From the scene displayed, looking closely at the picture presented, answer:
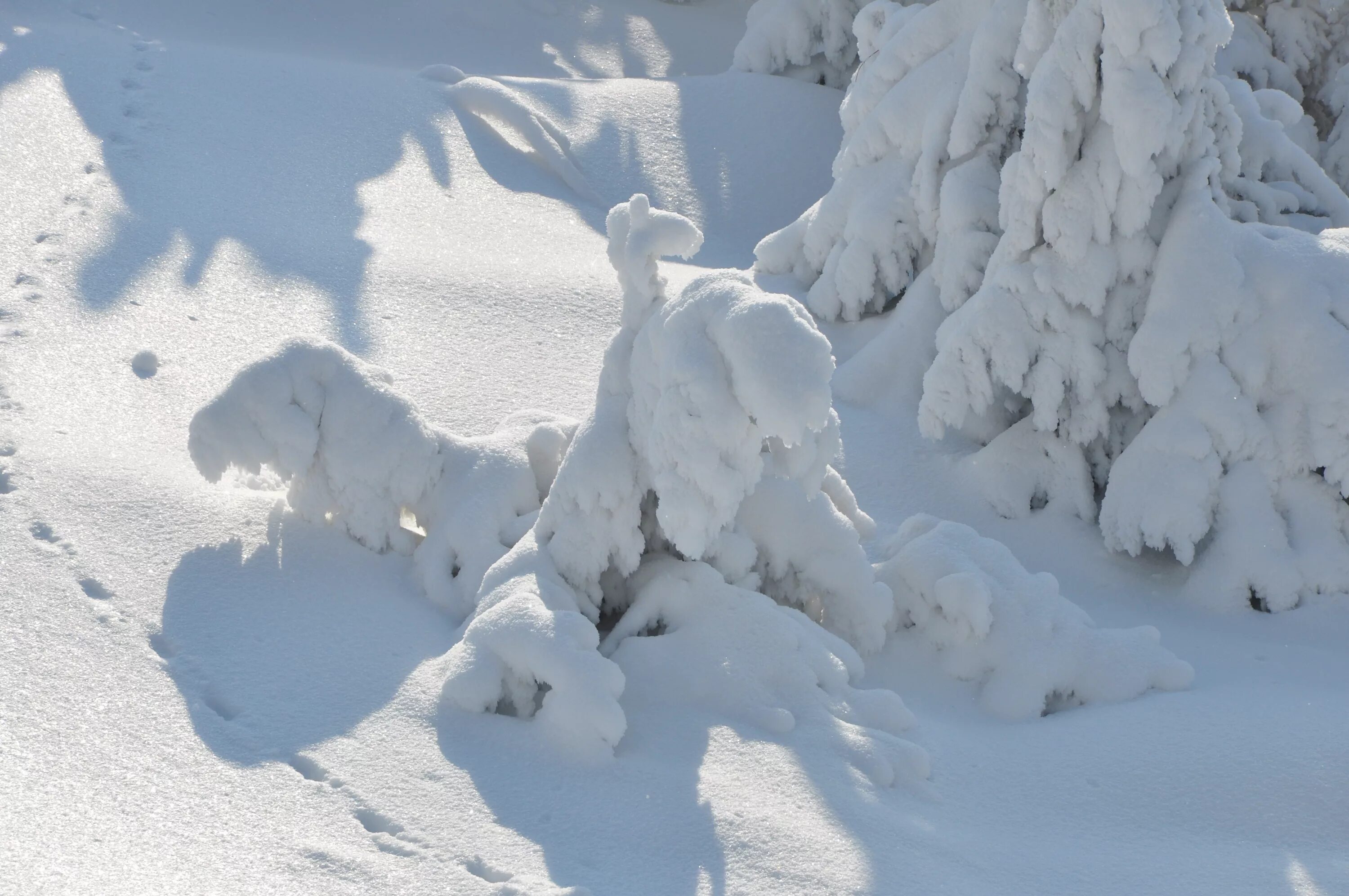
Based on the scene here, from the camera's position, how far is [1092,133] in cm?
596

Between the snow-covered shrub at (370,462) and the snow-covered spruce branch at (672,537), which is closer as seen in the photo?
the snow-covered spruce branch at (672,537)

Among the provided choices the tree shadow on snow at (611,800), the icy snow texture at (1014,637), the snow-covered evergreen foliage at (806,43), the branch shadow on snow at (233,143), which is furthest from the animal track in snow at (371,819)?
the snow-covered evergreen foliage at (806,43)

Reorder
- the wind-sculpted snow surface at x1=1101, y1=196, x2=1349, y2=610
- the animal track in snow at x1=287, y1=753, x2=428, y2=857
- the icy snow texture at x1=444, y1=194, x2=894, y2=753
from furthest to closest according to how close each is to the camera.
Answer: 1. the wind-sculpted snow surface at x1=1101, y1=196, x2=1349, y2=610
2. the icy snow texture at x1=444, y1=194, x2=894, y2=753
3. the animal track in snow at x1=287, y1=753, x2=428, y2=857

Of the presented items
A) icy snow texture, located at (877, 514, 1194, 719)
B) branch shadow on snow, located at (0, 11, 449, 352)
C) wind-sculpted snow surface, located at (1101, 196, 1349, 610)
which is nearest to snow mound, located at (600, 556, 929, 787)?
icy snow texture, located at (877, 514, 1194, 719)

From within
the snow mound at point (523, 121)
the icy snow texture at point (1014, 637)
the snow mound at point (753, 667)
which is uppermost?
the snow mound at point (753, 667)

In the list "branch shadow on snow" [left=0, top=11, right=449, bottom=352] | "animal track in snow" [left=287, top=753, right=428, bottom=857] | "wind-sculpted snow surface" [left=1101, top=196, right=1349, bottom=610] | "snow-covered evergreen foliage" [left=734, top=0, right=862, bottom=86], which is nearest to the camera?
"animal track in snow" [left=287, top=753, right=428, bottom=857]

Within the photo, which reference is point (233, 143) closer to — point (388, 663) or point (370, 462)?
point (370, 462)

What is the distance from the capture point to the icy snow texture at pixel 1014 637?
471 cm

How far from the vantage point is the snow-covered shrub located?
187 inches

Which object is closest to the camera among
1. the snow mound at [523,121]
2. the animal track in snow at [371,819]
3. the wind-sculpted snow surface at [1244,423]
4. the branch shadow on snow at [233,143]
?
the animal track in snow at [371,819]

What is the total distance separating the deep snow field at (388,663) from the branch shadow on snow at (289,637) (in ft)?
0.05

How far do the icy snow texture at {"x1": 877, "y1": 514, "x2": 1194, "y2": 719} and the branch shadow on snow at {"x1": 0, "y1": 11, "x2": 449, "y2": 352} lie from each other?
329 cm

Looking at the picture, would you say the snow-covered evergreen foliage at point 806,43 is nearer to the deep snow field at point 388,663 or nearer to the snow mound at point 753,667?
the deep snow field at point 388,663

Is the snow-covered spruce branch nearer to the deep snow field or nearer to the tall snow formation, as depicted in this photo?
the deep snow field
